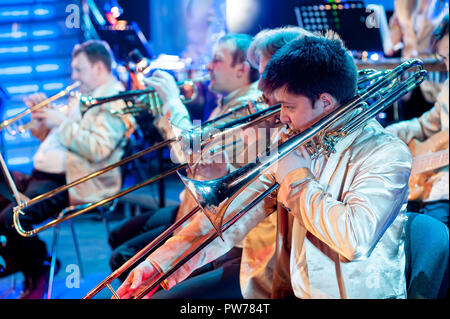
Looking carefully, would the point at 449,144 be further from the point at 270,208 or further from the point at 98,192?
the point at 98,192

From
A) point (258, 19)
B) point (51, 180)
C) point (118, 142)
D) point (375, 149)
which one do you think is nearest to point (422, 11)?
point (258, 19)

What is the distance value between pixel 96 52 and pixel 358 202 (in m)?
2.82

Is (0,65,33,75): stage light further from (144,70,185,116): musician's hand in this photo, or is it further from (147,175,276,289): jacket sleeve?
(147,175,276,289): jacket sleeve

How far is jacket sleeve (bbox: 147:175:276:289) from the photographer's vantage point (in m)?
1.62

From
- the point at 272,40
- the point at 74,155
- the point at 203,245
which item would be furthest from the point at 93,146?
the point at 203,245

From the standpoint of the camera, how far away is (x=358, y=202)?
127cm

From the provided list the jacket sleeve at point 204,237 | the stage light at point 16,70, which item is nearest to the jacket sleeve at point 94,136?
the jacket sleeve at point 204,237

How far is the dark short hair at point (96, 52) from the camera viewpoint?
3.54 metres

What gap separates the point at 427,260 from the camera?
1496 mm

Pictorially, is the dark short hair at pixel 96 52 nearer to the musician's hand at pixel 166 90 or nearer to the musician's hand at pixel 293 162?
the musician's hand at pixel 166 90

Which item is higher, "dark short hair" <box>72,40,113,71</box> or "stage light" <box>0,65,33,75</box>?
"dark short hair" <box>72,40,113,71</box>

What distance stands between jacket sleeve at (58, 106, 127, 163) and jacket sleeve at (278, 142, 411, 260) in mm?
2207

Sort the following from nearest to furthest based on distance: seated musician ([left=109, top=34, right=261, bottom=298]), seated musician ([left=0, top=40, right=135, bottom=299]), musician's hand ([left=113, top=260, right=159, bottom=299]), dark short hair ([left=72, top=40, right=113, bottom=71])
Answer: musician's hand ([left=113, top=260, right=159, bottom=299]), seated musician ([left=109, top=34, right=261, bottom=298]), seated musician ([left=0, top=40, right=135, bottom=299]), dark short hair ([left=72, top=40, right=113, bottom=71])

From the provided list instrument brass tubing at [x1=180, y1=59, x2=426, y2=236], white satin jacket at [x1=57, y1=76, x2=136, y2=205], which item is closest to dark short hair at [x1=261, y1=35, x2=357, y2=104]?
instrument brass tubing at [x1=180, y1=59, x2=426, y2=236]
